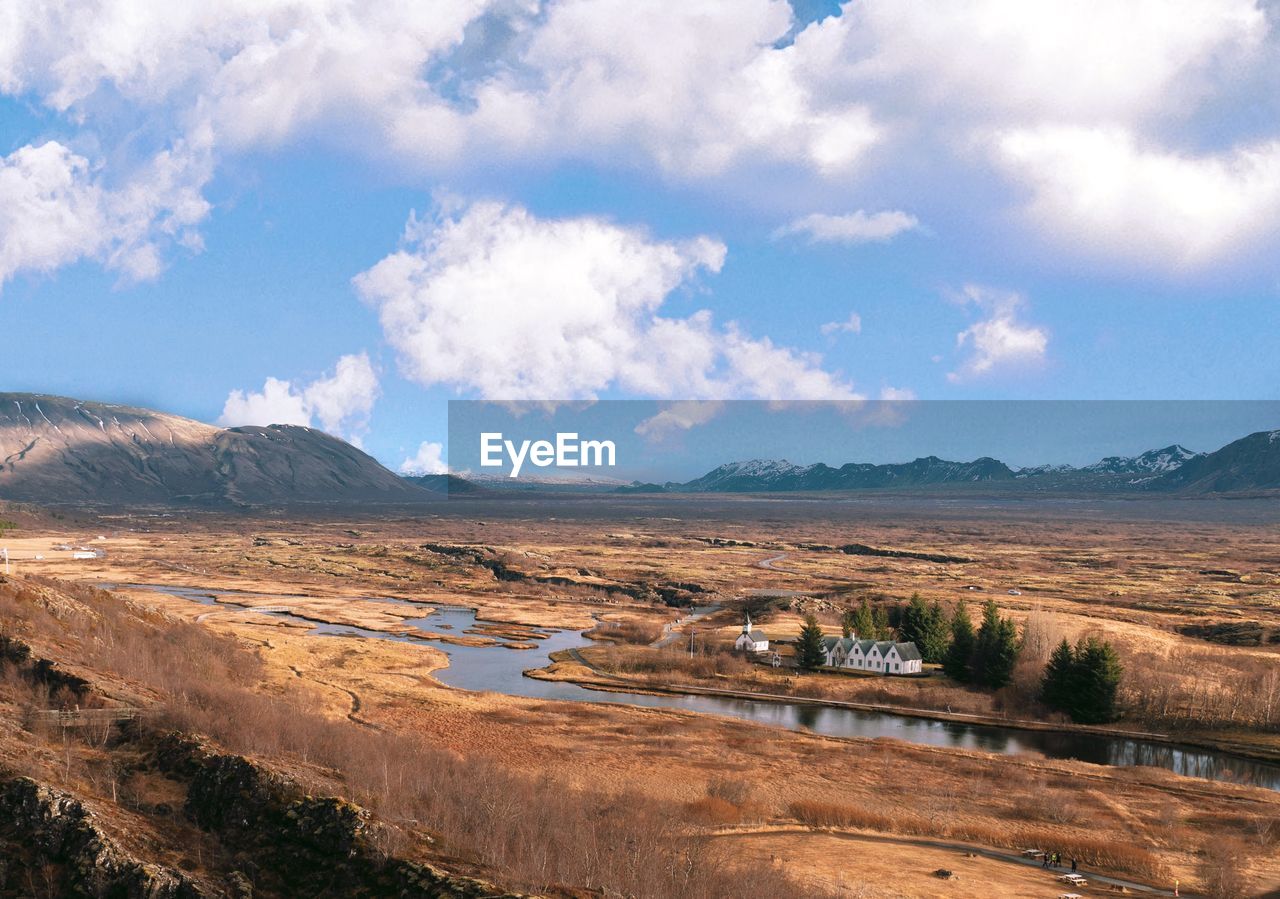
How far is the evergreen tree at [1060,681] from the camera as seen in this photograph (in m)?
82.4

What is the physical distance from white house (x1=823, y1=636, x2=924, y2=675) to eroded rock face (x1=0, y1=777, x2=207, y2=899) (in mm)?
84159

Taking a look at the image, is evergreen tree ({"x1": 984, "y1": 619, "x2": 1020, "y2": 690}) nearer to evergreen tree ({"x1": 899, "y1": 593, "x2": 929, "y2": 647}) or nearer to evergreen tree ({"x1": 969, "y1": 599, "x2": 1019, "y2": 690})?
evergreen tree ({"x1": 969, "y1": 599, "x2": 1019, "y2": 690})

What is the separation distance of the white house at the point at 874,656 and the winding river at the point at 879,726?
12952 mm

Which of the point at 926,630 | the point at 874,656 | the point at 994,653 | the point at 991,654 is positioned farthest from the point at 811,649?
the point at 994,653

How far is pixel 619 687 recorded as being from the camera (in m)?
92.6

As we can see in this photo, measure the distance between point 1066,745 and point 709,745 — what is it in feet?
100

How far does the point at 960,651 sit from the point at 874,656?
906 centimetres

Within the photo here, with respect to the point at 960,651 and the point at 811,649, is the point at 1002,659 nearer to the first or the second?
the point at 960,651

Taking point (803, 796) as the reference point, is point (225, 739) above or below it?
above

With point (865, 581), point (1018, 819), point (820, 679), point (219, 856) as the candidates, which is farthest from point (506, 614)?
point (219, 856)

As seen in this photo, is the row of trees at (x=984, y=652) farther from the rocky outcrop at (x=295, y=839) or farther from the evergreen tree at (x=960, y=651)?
the rocky outcrop at (x=295, y=839)

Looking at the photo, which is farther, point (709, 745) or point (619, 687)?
point (619, 687)

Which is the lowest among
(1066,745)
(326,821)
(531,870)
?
(1066,745)

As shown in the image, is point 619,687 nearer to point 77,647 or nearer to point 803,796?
point 803,796
